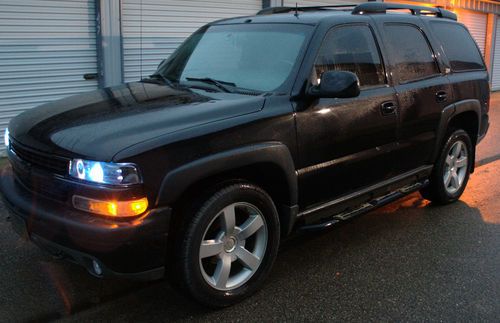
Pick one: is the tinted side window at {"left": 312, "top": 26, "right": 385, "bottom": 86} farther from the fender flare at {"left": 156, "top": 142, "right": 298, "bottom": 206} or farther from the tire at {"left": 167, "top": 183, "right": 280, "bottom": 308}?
the tire at {"left": 167, "top": 183, "right": 280, "bottom": 308}

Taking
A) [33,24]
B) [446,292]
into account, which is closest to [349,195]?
[446,292]

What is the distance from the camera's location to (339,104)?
12.3ft

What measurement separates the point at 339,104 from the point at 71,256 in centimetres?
205

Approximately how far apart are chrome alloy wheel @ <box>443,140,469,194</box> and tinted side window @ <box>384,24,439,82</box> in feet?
2.99

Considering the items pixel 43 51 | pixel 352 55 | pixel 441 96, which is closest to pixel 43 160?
pixel 352 55

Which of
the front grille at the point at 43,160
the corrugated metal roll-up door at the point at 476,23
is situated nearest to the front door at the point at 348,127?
the front grille at the point at 43,160

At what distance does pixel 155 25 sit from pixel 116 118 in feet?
18.3

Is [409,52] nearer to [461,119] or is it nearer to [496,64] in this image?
[461,119]

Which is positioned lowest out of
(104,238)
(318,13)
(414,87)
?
(104,238)

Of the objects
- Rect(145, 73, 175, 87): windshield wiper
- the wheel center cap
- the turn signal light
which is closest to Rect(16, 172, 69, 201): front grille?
the turn signal light

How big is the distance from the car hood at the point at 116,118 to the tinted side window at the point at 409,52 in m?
1.60

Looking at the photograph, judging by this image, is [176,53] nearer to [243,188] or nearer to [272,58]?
[272,58]

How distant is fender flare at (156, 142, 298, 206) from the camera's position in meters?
2.86

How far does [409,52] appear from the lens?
4633 millimetres
